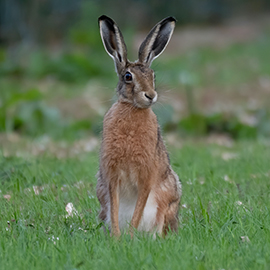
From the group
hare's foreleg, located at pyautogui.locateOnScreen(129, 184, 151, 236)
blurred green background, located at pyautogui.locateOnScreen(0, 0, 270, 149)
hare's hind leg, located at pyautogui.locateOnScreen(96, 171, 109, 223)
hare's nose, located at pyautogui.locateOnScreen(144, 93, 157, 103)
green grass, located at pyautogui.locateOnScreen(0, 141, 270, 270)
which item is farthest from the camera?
blurred green background, located at pyautogui.locateOnScreen(0, 0, 270, 149)

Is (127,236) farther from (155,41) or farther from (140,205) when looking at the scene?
(155,41)

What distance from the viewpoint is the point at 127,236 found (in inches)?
163

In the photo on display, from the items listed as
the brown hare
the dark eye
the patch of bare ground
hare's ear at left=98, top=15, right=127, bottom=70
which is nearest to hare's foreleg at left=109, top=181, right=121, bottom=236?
the brown hare

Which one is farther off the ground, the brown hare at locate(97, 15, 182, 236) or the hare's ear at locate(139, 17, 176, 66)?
the hare's ear at locate(139, 17, 176, 66)

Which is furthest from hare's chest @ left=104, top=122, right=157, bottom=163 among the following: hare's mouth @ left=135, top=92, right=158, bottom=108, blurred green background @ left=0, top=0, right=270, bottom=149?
blurred green background @ left=0, top=0, right=270, bottom=149

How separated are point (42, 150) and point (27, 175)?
8.10 feet

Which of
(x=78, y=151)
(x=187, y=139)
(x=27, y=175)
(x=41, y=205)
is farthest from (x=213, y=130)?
(x=41, y=205)

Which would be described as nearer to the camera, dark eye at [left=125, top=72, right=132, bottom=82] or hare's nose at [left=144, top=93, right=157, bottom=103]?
hare's nose at [left=144, top=93, right=157, bottom=103]

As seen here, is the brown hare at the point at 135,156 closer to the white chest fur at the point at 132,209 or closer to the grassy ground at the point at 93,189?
the white chest fur at the point at 132,209

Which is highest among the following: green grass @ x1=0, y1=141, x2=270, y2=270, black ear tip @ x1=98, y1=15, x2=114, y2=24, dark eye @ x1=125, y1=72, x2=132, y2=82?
black ear tip @ x1=98, y1=15, x2=114, y2=24

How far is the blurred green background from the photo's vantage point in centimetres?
1055

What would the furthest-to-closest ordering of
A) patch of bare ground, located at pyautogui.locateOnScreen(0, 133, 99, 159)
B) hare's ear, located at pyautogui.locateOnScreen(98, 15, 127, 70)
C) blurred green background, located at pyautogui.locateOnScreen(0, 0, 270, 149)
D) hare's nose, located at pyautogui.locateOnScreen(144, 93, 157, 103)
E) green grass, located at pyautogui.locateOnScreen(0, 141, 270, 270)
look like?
1. blurred green background, located at pyautogui.locateOnScreen(0, 0, 270, 149)
2. patch of bare ground, located at pyautogui.locateOnScreen(0, 133, 99, 159)
3. hare's ear, located at pyautogui.locateOnScreen(98, 15, 127, 70)
4. hare's nose, located at pyautogui.locateOnScreen(144, 93, 157, 103)
5. green grass, located at pyautogui.locateOnScreen(0, 141, 270, 270)

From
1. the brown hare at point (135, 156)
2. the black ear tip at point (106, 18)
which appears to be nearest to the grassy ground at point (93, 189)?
the brown hare at point (135, 156)

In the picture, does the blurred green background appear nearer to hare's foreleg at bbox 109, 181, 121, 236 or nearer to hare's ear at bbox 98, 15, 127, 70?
hare's ear at bbox 98, 15, 127, 70
